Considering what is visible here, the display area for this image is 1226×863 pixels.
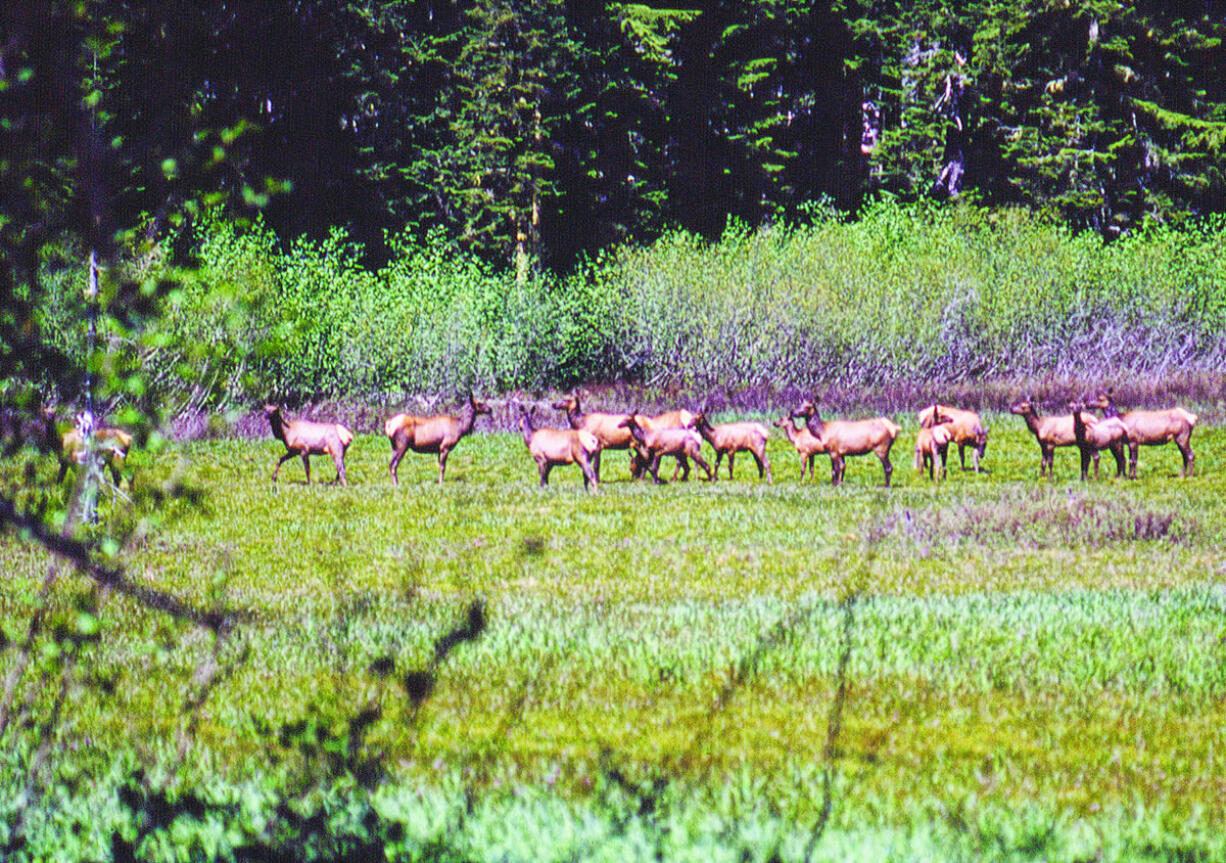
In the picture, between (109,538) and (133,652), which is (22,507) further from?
(133,652)

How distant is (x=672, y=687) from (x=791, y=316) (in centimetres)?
3264

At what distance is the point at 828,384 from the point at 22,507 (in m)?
36.6

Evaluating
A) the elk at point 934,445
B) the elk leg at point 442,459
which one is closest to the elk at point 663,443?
the elk leg at point 442,459

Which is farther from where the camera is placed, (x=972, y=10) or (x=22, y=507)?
(x=972, y=10)

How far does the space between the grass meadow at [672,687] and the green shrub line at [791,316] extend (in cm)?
2396

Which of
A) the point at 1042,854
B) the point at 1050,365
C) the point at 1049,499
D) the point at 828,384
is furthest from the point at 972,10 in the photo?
the point at 1042,854

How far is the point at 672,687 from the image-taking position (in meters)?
7.73

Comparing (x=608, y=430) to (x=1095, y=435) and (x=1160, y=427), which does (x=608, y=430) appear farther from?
(x=1160, y=427)

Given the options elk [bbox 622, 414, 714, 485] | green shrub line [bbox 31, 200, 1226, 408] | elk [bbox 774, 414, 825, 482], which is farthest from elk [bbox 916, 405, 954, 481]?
green shrub line [bbox 31, 200, 1226, 408]

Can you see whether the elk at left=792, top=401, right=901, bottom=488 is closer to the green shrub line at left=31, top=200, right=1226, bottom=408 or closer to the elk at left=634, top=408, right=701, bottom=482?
the elk at left=634, top=408, right=701, bottom=482

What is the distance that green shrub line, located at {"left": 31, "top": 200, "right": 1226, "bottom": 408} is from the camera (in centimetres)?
3853

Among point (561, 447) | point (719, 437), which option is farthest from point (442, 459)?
point (719, 437)

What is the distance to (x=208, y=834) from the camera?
5.36 metres

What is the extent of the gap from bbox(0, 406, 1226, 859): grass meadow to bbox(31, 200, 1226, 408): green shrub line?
24.0m
